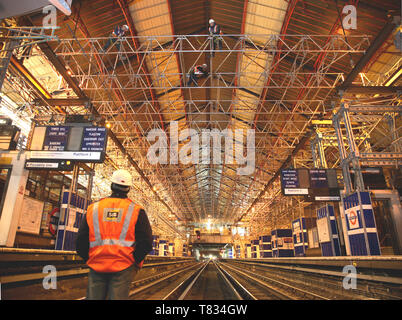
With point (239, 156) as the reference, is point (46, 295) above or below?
below

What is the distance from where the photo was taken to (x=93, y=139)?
31.1ft

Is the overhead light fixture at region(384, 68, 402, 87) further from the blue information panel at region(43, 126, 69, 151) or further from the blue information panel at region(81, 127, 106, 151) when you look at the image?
the blue information panel at region(43, 126, 69, 151)

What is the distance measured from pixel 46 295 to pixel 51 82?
11.5 m

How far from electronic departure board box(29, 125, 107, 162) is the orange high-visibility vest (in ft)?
24.5

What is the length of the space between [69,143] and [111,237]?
27.7 feet

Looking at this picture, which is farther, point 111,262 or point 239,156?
point 239,156

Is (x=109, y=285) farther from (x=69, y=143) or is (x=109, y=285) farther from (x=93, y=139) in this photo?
(x=69, y=143)

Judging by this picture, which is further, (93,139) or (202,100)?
(202,100)

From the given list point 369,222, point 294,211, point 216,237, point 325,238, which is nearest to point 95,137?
point 369,222

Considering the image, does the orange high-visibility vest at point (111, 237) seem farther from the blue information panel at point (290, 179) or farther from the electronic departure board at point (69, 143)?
the blue information panel at point (290, 179)

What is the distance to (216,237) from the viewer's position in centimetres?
4950

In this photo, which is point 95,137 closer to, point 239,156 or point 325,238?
point 325,238

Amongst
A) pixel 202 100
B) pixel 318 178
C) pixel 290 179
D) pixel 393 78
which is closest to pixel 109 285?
pixel 202 100
